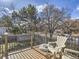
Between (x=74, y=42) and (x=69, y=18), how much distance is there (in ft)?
29.9

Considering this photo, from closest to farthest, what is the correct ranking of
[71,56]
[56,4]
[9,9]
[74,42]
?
[71,56] → [74,42] → [56,4] → [9,9]

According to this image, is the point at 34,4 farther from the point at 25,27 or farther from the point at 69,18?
the point at 69,18

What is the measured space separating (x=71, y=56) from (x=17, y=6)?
11926mm

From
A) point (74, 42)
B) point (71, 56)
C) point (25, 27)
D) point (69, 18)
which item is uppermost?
point (69, 18)

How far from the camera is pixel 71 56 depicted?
626cm

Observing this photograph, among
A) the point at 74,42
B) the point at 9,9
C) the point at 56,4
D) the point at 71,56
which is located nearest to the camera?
the point at 71,56

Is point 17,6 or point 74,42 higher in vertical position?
point 17,6

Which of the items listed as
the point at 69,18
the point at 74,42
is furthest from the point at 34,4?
the point at 74,42

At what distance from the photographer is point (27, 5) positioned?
15555 millimetres

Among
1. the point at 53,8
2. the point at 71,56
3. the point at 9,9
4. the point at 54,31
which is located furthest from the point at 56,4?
the point at 71,56

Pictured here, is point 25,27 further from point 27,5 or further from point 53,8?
point 53,8

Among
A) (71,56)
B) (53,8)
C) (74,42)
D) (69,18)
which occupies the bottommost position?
(71,56)

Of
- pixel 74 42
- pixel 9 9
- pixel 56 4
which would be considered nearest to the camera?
pixel 74 42

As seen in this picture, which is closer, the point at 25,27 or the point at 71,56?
the point at 71,56
